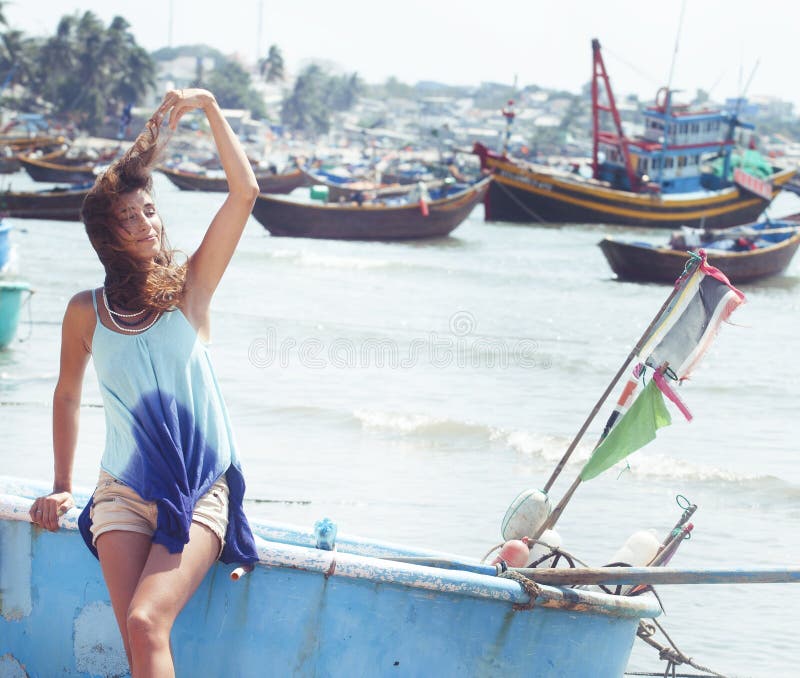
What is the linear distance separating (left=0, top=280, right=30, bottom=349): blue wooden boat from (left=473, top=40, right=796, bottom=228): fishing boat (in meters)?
27.1

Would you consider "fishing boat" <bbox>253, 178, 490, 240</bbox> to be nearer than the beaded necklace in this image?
No

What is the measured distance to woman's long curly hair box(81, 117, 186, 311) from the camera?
3.06 metres

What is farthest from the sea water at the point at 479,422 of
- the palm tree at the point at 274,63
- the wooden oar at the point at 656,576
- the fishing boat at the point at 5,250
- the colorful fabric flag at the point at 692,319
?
the palm tree at the point at 274,63

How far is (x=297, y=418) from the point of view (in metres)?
10.6

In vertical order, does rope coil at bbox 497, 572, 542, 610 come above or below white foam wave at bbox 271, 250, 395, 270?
above

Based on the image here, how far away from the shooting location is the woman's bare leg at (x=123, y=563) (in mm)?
2986

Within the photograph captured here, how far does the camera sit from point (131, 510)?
3.03 metres

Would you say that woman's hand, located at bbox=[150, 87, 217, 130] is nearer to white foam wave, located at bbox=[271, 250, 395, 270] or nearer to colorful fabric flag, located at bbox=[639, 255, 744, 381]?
colorful fabric flag, located at bbox=[639, 255, 744, 381]

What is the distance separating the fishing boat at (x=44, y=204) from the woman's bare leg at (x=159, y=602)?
104 ft

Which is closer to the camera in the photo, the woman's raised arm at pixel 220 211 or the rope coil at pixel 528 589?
the woman's raised arm at pixel 220 211

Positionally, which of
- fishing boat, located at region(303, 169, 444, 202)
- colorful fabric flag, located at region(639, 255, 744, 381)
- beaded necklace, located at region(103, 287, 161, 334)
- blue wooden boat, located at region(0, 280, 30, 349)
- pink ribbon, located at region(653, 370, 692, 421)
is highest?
beaded necklace, located at region(103, 287, 161, 334)

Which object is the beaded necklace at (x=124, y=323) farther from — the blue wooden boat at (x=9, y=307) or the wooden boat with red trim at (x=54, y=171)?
the wooden boat with red trim at (x=54, y=171)

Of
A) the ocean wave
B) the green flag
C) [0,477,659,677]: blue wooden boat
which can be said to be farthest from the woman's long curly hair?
the ocean wave

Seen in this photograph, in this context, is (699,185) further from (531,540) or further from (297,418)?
(531,540)
